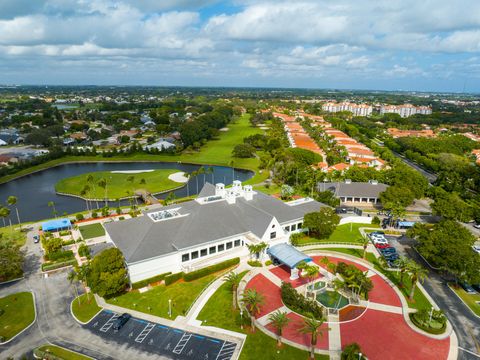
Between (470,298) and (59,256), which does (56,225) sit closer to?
(59,256)

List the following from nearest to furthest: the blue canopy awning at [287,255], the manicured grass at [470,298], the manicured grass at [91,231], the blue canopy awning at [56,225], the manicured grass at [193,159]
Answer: the manicured grass at [470,298] → the blue canopy awning at [287,255] → the manicured grass at [91,231] → the blue canopy awning at [56,225] → the manicured grass at [193,159]

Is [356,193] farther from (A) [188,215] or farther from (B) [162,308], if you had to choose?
(B) [162,308]

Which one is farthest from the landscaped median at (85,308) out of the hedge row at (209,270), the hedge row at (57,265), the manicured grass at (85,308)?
the hedge row at (209,270)

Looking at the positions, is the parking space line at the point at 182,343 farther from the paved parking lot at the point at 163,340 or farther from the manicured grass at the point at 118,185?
the manicured grass at the point at 118,185

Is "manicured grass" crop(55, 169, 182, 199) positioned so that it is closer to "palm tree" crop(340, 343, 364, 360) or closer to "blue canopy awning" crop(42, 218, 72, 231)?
"blue canopy awning" crop(42, 218, 72, 231)

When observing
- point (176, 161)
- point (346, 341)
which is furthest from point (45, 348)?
point (176, 161)

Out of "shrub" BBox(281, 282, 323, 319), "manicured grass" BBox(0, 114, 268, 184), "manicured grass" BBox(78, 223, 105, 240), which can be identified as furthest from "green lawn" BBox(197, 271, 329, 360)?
"manicured grass" BBox(0, 114, 268, 184)

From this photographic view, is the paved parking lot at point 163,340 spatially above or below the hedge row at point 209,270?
below

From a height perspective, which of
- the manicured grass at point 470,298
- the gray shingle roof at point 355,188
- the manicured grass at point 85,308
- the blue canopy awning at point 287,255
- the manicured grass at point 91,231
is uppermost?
the gray shingle roof at point 355,188
